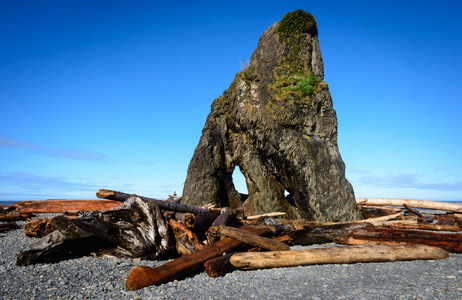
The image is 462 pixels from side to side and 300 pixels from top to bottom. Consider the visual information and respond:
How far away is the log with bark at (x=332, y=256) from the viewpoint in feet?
22.5

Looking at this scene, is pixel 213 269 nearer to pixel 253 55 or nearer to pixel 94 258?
pixel 94 258

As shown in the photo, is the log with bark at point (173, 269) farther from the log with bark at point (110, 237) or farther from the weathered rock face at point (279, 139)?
the weathered rock face at point (279, 139)

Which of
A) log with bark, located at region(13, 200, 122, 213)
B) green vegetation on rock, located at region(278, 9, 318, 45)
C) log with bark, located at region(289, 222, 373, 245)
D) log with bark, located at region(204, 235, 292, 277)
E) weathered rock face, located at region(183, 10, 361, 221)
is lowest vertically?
log with bark, located at region(204, 235, 292, 277)

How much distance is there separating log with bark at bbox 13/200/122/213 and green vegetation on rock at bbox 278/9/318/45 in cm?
1146

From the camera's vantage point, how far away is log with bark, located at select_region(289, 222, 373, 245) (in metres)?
10.2

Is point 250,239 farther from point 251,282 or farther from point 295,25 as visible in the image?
point 295,25

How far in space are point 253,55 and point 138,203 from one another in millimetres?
11449

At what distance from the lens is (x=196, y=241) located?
837 cm

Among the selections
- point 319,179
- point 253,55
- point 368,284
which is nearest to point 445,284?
point 368,284

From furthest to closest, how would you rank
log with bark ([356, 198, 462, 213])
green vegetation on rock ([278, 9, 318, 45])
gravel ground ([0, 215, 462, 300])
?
1. log with bark ([356, 198, 462, 213])
2. green vegetation on rock ([278, 9, 318, 45])
3. gravel ground ([0, 215, 462, 300])

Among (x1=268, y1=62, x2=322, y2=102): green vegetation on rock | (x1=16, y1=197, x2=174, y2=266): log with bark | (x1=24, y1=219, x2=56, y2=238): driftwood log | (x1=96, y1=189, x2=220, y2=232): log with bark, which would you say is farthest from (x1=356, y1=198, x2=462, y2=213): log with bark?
(x1=24, y1=219, x2=56, y2=238): driftwood log

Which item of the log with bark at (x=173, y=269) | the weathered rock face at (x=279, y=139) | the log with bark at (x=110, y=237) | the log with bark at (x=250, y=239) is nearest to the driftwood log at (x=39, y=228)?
the log with bark at (x=110, y=237)

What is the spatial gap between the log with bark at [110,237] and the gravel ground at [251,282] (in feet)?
1.21

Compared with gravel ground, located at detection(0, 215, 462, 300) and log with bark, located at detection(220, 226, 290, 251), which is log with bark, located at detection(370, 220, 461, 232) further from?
log with bark, located at detection(220, 226, 290, 251)
